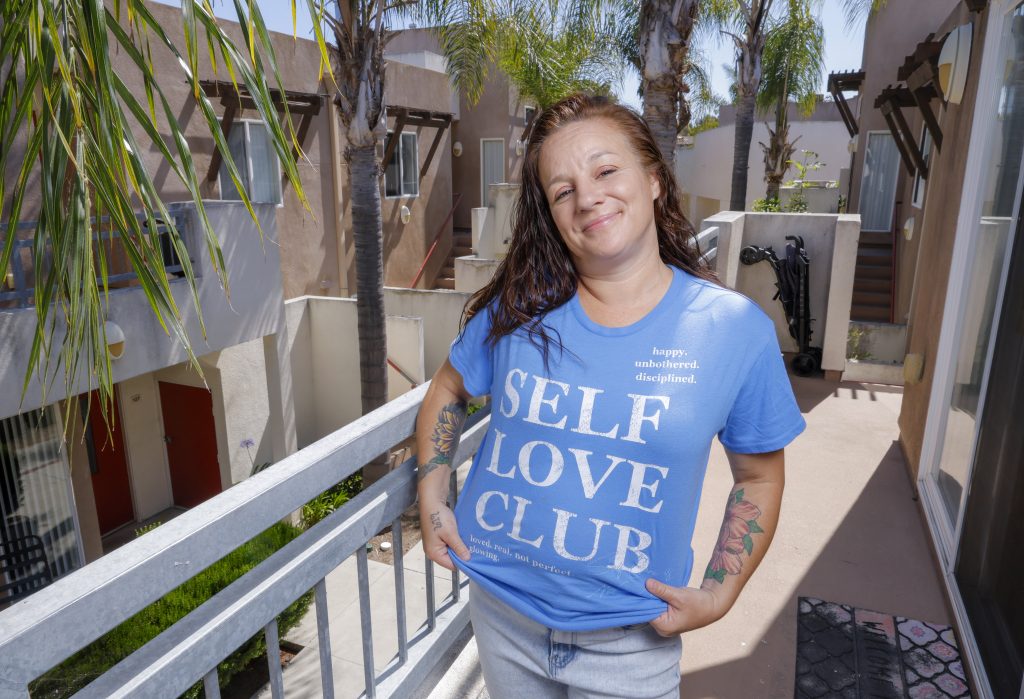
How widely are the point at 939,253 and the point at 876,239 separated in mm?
12133

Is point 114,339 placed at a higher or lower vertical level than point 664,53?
lower

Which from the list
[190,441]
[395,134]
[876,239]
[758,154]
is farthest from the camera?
[758,154]

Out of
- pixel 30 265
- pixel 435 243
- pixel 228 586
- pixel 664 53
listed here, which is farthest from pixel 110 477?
pixel 228 586

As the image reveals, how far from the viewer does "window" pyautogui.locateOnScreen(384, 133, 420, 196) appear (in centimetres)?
1520

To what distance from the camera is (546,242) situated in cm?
179

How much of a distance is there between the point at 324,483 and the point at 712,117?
38.3 m

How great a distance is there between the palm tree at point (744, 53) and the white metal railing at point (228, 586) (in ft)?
47.0

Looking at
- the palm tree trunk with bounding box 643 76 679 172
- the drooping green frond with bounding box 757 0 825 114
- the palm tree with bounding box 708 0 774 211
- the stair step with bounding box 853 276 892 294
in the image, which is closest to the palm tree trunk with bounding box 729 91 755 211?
the palm tree with bounding box 708 0 774 211

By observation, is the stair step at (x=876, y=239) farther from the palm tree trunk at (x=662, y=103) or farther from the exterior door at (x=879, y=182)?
the palm tree trunk at (x=662, y=103)

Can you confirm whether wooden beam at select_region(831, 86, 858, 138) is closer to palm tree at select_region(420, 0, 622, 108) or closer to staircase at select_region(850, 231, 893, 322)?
staircase at select_region(850, 231, 893, 322)

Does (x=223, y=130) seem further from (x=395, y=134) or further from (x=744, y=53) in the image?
(x=744, y=53)

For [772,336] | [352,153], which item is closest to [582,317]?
[772,336]

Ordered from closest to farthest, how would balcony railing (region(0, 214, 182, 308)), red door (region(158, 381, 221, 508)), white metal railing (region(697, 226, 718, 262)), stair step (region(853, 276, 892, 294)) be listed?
white metal railing (region(697, 226, 718, 262)) < balcony railing (region(0, 214, 182, 308)) < red door (region(158, 381, 221, 508)) < stair step (region(853, 276, 892, 294))

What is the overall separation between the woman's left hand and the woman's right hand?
442 millimetres
